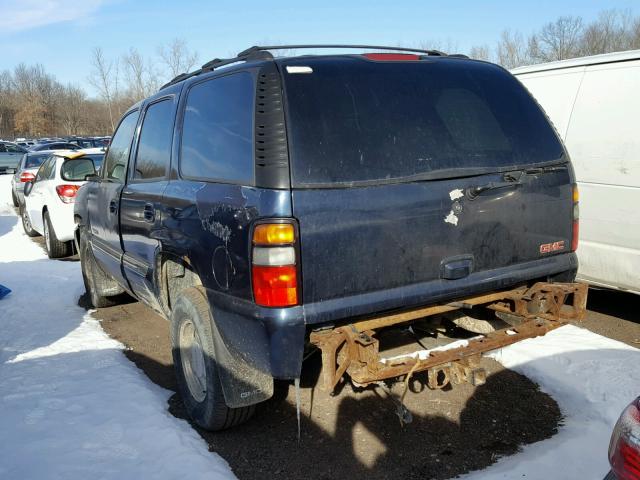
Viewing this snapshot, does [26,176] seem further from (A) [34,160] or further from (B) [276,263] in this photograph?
(B) [276,263]

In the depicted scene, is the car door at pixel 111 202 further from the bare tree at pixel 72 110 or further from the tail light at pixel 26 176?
the bare tree at pixel 72 110

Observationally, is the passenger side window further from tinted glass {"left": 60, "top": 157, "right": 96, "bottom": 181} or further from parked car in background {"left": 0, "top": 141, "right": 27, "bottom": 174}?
parked car in background {"left": 0, "top": 141, "right": 27, "bottom": 174}

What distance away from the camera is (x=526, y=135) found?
3.23 metres

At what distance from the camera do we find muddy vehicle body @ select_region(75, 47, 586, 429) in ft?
8.43

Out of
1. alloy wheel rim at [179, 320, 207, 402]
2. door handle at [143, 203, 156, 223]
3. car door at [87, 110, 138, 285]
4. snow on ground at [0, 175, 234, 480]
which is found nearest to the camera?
snow on ground at [0, 175, 234, 480]

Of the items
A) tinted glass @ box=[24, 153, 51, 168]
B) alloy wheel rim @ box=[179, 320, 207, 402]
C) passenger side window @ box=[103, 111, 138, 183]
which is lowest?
alloy wheel rim @ box=[179, 320, 207, 402]

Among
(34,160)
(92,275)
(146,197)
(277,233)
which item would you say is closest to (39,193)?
(92,275)

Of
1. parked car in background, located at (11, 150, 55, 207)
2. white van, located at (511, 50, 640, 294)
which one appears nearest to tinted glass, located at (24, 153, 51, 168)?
parked car in background, located at (11, 150, 55, 207)

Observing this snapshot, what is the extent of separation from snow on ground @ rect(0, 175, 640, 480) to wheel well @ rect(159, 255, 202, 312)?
2.29 feet

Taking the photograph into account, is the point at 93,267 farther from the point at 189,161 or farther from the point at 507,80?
the point at 507,80

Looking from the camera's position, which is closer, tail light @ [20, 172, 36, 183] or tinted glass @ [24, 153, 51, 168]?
tail light @ [20, 172, 36, 183]

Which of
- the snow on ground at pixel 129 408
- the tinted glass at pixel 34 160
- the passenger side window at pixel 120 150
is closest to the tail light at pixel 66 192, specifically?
the snow on ground at pixel 129 408

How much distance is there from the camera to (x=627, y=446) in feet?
5.14

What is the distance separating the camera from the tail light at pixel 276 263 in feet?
8.20
